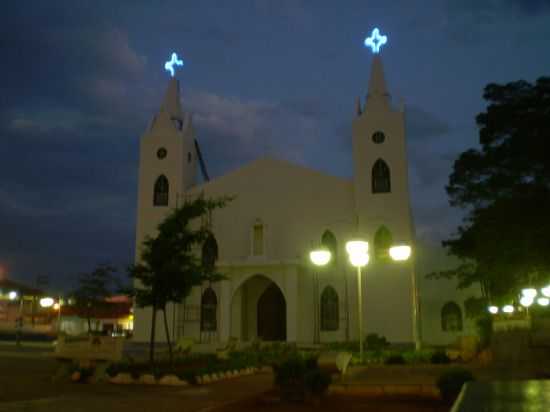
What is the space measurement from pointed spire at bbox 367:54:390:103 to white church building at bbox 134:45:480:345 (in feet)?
0.17

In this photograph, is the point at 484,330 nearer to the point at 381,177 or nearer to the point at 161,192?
the point at 381,177

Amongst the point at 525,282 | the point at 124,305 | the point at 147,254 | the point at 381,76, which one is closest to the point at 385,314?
the point at 525,282

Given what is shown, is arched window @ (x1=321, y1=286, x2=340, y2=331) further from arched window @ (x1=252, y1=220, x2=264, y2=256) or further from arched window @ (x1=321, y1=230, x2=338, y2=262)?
arched window @ (x1=252, y1=220, x2=264, y2=256)

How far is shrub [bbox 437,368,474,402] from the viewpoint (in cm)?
881

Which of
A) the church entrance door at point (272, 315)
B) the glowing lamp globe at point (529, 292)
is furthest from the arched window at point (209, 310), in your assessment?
the glowing lamp globe at point (529, 292)

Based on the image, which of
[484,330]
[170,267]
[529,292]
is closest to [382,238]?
[484,330]

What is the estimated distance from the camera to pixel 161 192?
3086cm

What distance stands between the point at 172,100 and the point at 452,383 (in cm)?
2697

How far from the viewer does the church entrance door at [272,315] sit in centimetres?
2873

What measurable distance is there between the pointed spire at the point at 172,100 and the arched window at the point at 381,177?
11.8 m

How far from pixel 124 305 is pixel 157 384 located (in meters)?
42.1

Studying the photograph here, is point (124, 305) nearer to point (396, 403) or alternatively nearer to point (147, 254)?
point (147, 254)

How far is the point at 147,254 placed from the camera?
16.0 metres

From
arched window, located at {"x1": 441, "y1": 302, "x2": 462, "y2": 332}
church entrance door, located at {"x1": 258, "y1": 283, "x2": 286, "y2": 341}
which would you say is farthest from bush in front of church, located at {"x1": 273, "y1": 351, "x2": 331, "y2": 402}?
arched window, located at {"x1": 441, "y1": 302, "x2": 462, "y2": 332}
